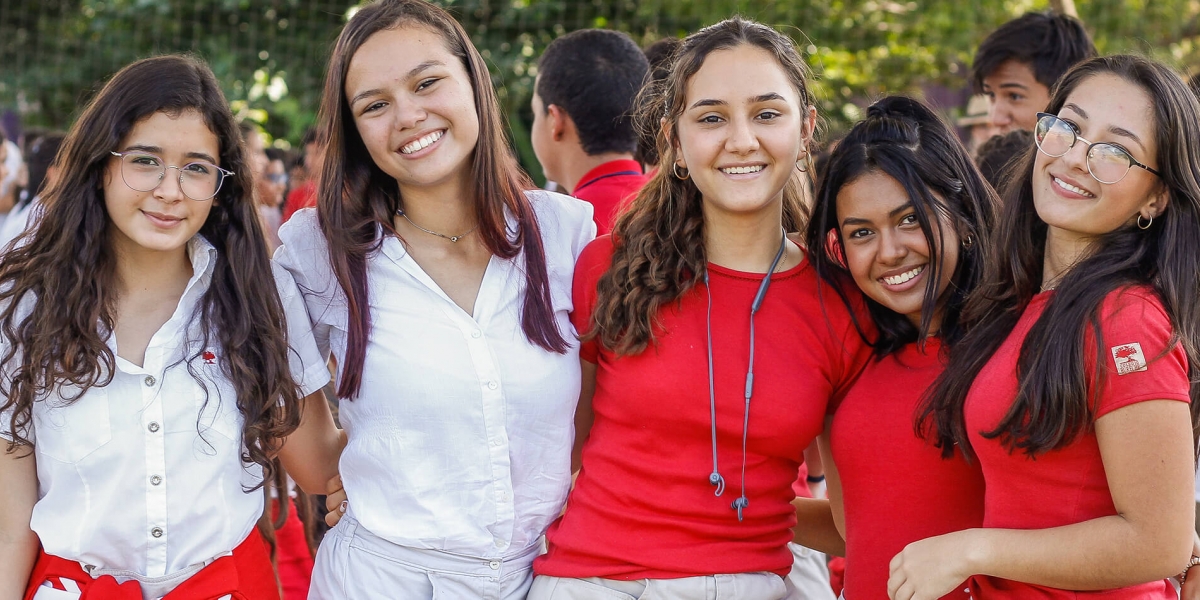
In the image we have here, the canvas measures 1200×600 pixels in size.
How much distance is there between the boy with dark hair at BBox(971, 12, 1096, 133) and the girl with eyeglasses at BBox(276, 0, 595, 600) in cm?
200

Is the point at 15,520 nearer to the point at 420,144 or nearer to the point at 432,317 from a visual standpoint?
the point at 432,317

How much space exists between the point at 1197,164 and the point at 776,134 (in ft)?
2.44

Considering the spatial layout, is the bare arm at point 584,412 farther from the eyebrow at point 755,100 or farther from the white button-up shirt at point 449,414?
the eyebrow at point 755,100

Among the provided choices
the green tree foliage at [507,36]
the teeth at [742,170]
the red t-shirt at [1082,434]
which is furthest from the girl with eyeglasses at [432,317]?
the green tree foliage at [507,36]

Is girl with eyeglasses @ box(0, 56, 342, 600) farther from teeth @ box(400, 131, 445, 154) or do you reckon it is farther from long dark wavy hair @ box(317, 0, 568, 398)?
teeth @ box(400, 131, 445, 154)

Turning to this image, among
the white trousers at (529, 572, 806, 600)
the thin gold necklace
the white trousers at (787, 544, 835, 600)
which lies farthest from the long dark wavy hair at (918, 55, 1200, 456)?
the thin gold necklace

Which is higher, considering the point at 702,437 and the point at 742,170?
the point at 742,170

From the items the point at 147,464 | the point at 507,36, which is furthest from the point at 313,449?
the point at 507,36

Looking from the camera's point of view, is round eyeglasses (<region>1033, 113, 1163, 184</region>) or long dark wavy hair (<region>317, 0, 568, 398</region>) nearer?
round eyeglasses (<region>1033, 113, 1163, 184</region>)

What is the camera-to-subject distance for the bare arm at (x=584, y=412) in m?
2.30

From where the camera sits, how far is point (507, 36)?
754 cm

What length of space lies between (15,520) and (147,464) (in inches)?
11.0

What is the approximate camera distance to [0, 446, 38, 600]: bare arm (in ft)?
6.65

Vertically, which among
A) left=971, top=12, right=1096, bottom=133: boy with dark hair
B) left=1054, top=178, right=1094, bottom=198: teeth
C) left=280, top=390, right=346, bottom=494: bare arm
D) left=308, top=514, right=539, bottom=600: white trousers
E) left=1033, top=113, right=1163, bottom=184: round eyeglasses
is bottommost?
left=308, top=514, right=539, bottom=600: white trousers
